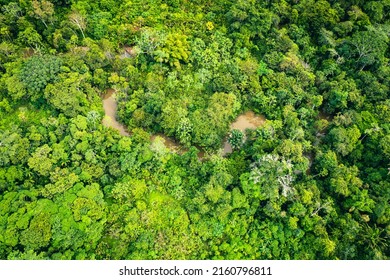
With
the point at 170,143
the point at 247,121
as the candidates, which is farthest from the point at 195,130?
the point at 247,121

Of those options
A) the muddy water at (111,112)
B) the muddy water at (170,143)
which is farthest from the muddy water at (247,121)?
the muddy water at (111,112)

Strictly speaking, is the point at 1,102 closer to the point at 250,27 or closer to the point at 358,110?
the point at 250,27

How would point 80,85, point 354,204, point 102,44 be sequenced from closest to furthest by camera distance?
point 354,204
point 80,85
point 102,44

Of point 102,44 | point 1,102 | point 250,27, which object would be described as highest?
point 250,27

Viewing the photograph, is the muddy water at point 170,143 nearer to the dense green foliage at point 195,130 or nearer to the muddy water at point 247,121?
the dense green foliage at point 195,130

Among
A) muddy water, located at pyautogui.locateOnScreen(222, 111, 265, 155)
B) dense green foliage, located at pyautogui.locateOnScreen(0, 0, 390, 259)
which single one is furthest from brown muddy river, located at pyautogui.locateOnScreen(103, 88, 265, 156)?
dense green foliage, located at pyautogui.locateOnScreen(0, 0, 390, 259)

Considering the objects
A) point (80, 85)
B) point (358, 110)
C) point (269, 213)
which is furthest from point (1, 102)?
point (358, 110)

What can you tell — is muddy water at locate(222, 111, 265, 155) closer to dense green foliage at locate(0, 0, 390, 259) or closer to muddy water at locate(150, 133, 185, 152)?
→ dense green foliage at locate(0, 0, 390, 259)
